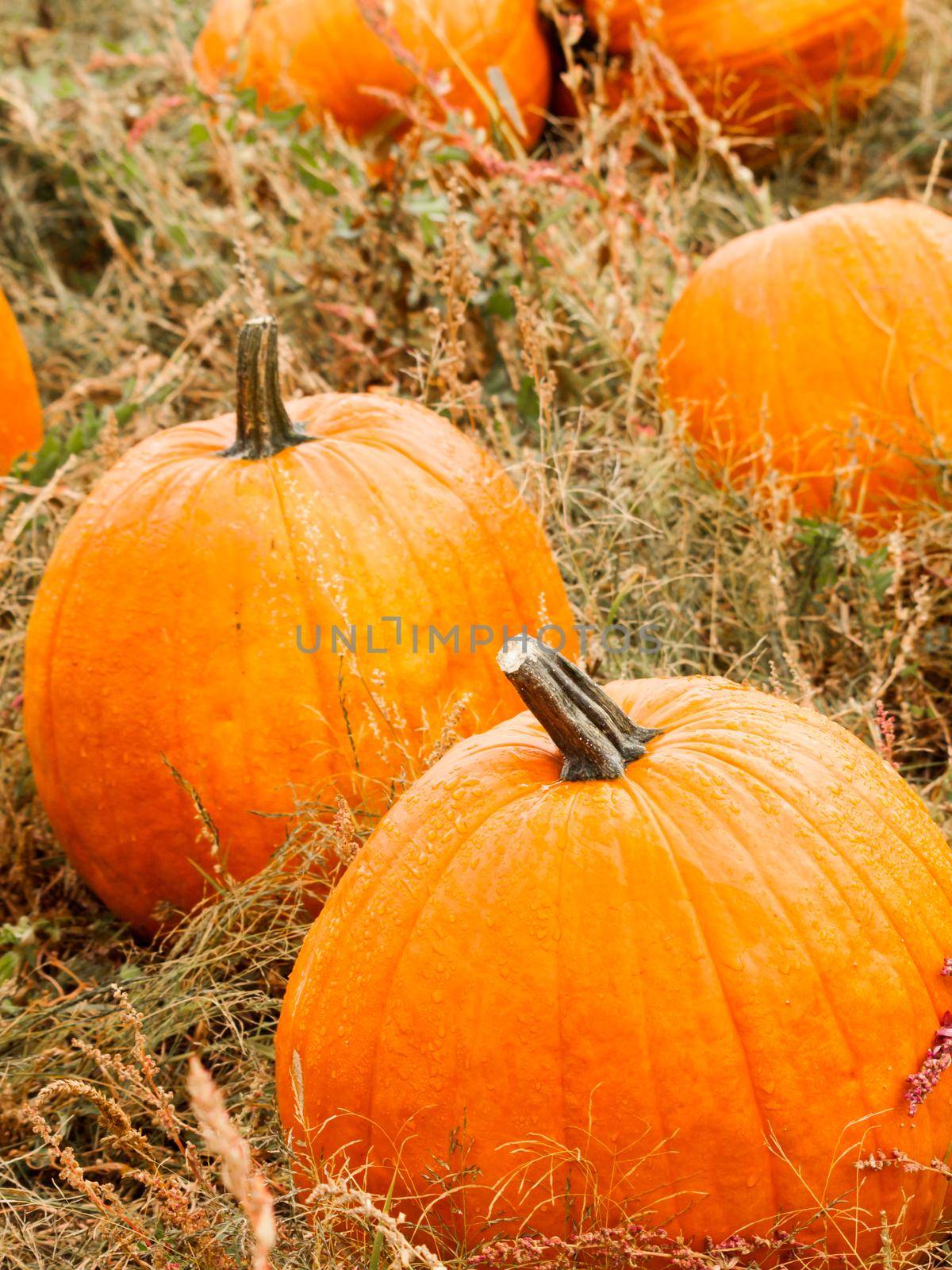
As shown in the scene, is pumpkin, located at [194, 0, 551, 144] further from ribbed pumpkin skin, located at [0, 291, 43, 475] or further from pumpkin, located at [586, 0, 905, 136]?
ribbed pumpkin skin, located at [0, 291, 43, 475]

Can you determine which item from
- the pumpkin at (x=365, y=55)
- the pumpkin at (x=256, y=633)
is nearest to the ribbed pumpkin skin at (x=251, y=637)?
the pumpkin at (x=256, y=633)

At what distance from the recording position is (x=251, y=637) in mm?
2283

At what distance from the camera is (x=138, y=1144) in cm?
191

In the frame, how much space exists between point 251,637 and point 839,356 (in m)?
1.54

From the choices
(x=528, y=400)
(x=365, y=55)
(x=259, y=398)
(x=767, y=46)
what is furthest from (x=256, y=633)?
(x=767, y=46)

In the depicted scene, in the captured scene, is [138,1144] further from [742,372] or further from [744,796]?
[742,372]

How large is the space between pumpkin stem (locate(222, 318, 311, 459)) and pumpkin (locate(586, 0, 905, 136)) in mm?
2743

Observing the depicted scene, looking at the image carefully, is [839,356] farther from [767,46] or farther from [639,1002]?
[767,46]

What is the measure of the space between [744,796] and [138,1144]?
94cm

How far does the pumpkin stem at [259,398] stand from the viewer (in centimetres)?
236

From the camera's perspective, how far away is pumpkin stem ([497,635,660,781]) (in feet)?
5.51

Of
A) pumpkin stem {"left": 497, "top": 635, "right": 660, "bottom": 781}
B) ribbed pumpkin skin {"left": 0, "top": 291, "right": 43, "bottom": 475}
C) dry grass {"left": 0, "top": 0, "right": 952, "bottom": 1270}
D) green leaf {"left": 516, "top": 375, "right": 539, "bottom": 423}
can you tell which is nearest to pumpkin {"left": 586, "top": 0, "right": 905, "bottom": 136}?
dry grass {"left": 0, "top": 0, "right": 952, "bottom": 1270}

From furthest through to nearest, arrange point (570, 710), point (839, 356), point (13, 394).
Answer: point (13, 394) → point (839, 356) → point (570, 710)

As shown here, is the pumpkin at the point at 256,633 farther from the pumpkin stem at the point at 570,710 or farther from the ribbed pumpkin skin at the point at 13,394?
the ribbed pumpkin skin at the point at 13,394
